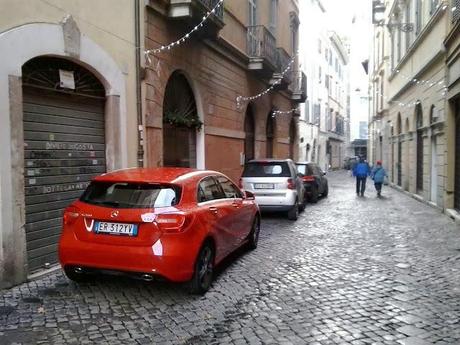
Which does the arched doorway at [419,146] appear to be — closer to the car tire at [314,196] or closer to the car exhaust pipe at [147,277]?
the car tire at [314,196]

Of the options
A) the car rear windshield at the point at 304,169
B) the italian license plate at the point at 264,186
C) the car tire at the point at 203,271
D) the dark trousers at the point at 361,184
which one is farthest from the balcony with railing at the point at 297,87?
the car tire at the point at 203,271

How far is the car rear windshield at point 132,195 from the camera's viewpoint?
5.35 meters

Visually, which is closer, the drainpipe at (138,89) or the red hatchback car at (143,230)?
the red hatchback car at (143,230)

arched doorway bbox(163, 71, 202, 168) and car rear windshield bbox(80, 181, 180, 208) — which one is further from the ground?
arched doorway bbox(163, 71, 202, 168)

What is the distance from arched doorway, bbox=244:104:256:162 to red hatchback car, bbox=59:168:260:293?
11722mm

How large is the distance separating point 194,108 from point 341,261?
6555mm

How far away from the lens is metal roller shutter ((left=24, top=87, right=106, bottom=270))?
6516mm

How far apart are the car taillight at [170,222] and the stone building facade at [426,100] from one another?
31.2ft

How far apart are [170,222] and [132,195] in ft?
1.99

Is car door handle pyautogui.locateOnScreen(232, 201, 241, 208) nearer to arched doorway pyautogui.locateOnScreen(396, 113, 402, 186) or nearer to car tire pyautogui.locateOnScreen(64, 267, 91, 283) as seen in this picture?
car tire pyautogui.locateOnScreen(64, 267, 91, 283)

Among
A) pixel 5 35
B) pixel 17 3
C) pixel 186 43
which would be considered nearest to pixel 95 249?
pixel 5 35

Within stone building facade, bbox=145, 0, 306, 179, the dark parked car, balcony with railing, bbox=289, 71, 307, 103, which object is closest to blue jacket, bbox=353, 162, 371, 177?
the dark parked car

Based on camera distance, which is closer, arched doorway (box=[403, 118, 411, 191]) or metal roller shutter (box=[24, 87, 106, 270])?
metal roller shutter (box=[24, 87, 106, 270])

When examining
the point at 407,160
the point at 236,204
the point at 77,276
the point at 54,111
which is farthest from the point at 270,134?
the point at 77,276
